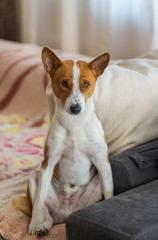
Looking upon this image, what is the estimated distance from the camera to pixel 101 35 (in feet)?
9.66

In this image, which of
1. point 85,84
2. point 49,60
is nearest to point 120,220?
point 85,84

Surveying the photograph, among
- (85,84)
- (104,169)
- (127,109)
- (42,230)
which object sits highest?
(85,84)

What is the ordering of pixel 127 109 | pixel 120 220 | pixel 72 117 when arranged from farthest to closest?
pixel 127 109 → pixel 72 117 → pixel 120 220

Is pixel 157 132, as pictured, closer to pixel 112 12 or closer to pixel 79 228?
pixel 79 228

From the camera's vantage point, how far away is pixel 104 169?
1354mm

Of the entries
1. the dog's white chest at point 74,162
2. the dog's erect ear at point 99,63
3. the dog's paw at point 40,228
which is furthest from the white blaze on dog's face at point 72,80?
the dog's paw at point 40,228

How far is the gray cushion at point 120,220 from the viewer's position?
1.00 meters

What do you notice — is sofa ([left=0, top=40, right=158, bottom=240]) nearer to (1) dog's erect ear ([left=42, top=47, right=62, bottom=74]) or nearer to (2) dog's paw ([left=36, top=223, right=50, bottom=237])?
(2) dog's paw ([left=36, top=223, right=50, bottom=237])

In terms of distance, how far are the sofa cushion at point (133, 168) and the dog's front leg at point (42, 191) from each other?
20 centimetres

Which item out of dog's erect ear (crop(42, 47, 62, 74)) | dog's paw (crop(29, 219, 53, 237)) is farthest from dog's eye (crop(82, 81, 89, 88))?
dog's paw (crop(29, 219, 53, 237))

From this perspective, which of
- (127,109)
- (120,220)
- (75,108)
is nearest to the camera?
(120,220)

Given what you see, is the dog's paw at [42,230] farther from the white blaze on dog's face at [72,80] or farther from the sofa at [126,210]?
the white blaze on dog's face at [72,80]

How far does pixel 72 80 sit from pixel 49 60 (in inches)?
5.1

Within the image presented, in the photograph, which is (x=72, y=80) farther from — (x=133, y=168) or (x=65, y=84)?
(x=133, y=168)
